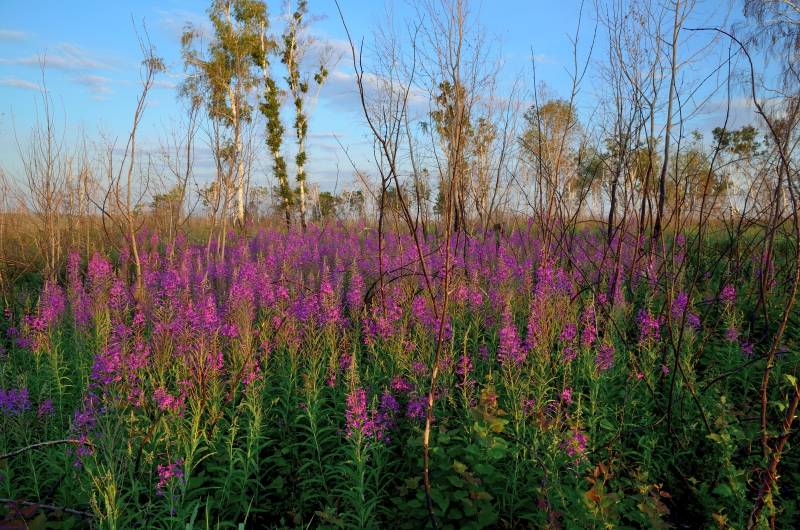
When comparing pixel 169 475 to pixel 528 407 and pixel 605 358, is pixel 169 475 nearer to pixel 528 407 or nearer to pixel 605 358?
pixel 528 407

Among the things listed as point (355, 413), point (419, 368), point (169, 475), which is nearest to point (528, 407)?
point (419, 368)

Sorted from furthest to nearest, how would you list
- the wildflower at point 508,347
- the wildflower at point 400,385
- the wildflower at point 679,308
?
the wildflower at point 679,308
the wildflower at point 400,385
the wildflower at point 508,347

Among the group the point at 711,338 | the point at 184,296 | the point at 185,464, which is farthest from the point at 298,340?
the point at 711,338

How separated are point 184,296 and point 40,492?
5.71 ft

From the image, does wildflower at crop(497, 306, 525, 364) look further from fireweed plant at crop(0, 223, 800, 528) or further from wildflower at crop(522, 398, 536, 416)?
wildflower at crop(522, 398, 536, 416)

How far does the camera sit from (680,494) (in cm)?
341

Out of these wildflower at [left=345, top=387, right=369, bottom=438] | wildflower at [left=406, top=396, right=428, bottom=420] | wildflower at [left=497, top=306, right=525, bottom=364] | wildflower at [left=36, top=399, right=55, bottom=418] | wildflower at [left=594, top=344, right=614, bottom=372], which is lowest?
wildflower at [left=36, top=399, right=55, bottom=418]

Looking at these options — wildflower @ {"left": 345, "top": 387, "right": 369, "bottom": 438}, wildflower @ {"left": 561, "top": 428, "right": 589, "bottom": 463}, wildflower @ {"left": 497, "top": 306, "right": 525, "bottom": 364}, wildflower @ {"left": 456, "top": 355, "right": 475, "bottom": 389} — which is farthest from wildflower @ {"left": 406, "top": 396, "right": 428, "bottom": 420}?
wildflower @ {"left": 561, "top": 428, "right": 589, "bottom": 463}

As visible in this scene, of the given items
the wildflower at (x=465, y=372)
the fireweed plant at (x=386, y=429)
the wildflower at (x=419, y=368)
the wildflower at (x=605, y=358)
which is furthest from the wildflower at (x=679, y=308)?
the wildflower at (x=419, y=368)

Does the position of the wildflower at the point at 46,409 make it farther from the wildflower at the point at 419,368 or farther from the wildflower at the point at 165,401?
the wildflower at the point at 419,368

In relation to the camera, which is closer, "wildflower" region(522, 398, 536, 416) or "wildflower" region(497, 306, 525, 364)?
"wildflower" region(522, 398, 536, 416)

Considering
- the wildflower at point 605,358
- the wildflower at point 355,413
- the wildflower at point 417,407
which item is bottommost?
the wildflower at point 417,407

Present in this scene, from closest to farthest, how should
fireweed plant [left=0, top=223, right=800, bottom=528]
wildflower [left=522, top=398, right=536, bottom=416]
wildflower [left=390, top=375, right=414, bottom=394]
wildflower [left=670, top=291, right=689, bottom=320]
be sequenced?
fireweed plant [left=0, top=223, right=800, bottom=528], wildflower [left=522, top=398, right=536, bottom=416], wildflower [left=390, top=375, right=414, bottom=394], wildflower [left=670, top=291, right=689, bottom=320]

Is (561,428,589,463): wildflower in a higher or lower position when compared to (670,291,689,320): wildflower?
lower
